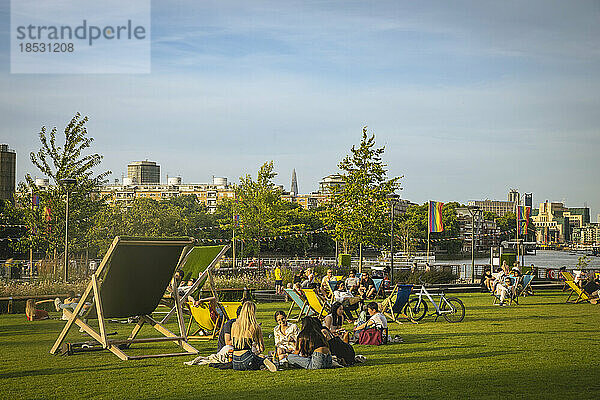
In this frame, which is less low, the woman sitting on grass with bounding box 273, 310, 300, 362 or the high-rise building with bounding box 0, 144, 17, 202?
the high-rise building with bounding box 0, 144, 17, 202

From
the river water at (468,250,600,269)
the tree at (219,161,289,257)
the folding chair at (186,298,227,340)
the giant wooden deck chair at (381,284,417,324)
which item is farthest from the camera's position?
the river water at (468,250,600,269)

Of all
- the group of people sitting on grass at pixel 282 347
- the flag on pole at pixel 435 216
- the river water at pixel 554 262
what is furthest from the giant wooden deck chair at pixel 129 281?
the river water at pixel 554 262

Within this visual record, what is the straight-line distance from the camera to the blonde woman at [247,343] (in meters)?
9.73

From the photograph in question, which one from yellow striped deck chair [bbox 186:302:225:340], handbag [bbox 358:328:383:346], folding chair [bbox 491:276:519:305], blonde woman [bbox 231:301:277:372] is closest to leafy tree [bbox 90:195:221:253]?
folding chair [bbox 491:276:519:305]

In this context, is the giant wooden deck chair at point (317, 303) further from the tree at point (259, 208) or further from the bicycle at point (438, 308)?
the tree at point (259, 208)

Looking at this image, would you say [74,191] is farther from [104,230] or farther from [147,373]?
[147,373]

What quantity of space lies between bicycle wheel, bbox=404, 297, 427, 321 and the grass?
2073mm

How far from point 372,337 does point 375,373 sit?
2.82 metres

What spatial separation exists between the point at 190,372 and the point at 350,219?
2452cm

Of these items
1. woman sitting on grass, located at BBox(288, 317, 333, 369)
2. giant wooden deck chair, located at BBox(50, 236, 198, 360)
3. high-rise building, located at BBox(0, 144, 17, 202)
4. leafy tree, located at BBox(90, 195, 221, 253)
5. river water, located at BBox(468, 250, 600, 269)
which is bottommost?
river water, located at BBox(468, 250, 600, 269)

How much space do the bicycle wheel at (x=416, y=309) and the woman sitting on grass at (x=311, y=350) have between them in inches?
259

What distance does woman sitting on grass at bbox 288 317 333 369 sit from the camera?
9.82 metres

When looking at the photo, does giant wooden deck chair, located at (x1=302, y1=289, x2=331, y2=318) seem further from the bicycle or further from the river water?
the river water

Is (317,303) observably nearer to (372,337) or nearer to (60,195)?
(372,337)
